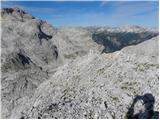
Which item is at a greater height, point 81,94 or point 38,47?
point 38,47

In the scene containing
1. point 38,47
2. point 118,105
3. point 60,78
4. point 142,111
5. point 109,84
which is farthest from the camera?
point 38,47

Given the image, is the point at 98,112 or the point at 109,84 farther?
the point at 109,84

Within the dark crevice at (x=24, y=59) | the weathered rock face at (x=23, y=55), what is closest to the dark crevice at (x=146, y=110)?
the weathered rock face at (x=23, y=55)

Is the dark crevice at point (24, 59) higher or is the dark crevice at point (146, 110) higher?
the dark crevice at point (24, 59)

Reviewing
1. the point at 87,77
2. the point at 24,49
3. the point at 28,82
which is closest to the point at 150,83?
the point at 87,77

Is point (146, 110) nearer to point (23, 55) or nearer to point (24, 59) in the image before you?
point (24, 59)

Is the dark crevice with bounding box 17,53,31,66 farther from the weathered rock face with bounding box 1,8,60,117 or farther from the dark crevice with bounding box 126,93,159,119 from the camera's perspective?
the dark crevice with bounding box 126,93,159,119

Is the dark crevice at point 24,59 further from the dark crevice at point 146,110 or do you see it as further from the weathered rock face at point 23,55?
the dark crevice at point 146,110

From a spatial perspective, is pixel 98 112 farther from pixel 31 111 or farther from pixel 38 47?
pixel 38 47

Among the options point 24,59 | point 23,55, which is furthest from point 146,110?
point 23,55

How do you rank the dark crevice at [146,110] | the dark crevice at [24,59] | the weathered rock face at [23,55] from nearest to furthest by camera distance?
the dark crevice at [146,110] → the weathered rock face at [23,55] → the dark crevice at [24,59]

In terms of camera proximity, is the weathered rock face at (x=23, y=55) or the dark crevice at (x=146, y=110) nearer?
the dark crevice at (x=146, y=110)
